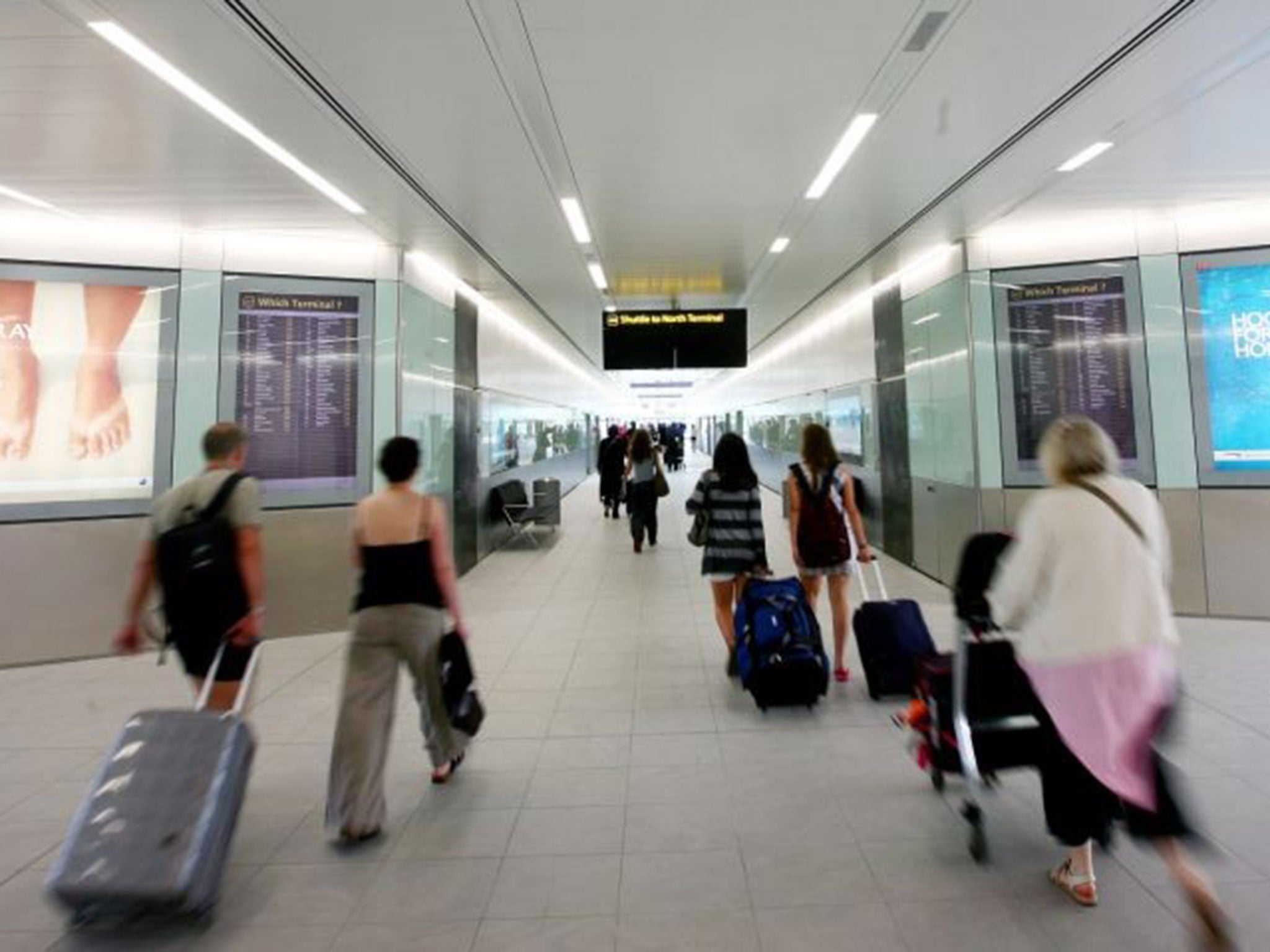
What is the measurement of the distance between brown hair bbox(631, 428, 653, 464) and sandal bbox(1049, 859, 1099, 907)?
7261 mm

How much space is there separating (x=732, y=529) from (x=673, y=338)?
5.10 m

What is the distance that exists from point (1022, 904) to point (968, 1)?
372cm

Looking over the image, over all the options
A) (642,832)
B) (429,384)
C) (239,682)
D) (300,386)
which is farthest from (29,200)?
(642,832)

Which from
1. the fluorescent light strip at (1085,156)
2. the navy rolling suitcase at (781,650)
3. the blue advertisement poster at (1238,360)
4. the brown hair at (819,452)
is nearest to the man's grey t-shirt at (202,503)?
the navy rolling suitcase at (781,650)

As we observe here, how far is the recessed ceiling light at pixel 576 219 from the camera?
5266mm

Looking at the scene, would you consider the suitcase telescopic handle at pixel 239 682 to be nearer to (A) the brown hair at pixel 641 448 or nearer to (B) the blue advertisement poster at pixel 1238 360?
(A) the brown hair at pixel 641 448

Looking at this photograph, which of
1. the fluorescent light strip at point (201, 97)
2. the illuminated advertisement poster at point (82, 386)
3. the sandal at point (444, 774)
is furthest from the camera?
the illuminated advertisement poster at point (82, 386)

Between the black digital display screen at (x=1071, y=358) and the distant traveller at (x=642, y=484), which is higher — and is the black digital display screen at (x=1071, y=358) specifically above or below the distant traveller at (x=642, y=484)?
above

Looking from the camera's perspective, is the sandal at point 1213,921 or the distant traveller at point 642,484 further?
the distant traveller at point 642,484

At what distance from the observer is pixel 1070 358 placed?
6.04 metres

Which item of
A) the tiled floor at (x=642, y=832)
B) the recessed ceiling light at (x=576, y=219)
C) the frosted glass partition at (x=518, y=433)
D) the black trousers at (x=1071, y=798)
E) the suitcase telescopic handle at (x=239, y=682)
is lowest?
the tiled floor at (x=642, y=832)

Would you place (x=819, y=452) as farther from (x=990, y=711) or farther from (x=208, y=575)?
(x=208, y=575)

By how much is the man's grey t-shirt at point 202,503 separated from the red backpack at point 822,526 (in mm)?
3098

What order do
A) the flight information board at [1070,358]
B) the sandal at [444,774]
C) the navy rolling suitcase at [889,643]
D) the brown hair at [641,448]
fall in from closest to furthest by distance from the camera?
the sandal at [444,774] < the navy rolling suitcase at [889,643] < the flight information board at [1070,358] < the brown hair at [641,448]
